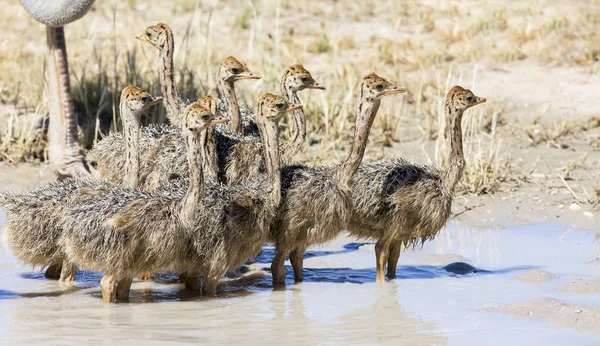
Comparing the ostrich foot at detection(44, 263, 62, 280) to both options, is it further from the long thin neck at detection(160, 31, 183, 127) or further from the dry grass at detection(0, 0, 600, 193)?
the dry grass at detection(0, 0, 600, 193)

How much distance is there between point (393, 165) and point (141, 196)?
2.24m

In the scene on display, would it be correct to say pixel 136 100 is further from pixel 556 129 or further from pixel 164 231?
pixel 556 129


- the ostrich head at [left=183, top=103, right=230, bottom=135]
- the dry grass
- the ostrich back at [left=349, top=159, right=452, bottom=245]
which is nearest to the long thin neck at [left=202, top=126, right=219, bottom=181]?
the ostrich head at [left=183, top=103, right=230, bottom=135]

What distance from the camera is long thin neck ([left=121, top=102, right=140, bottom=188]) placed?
8336 mm

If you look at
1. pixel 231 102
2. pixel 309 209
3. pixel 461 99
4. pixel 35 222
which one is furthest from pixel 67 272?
pixel 461 99

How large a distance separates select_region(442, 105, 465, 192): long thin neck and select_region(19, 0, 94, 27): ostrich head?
11.5ft

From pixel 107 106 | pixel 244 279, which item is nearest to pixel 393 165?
pixel 244 279

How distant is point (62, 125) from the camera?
10.8 m

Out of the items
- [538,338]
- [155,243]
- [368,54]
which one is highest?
[368,54]

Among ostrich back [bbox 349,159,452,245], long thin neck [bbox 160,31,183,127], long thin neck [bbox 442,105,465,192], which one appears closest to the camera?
ostrich back [bbox 349,159,452,245]

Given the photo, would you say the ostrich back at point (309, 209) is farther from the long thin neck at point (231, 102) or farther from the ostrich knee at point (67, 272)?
the ostrich knee at point (67, 272)

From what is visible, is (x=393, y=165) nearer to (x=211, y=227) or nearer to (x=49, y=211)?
(x=211, y=227)

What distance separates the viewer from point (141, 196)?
7641 mm

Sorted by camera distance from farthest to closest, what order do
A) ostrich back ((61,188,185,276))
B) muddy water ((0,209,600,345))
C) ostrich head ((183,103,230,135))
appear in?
ostrich head ((183,103,230,135)) < ostrich back ((61,188,185,276)) < muddy water ((0,209,600,345))
